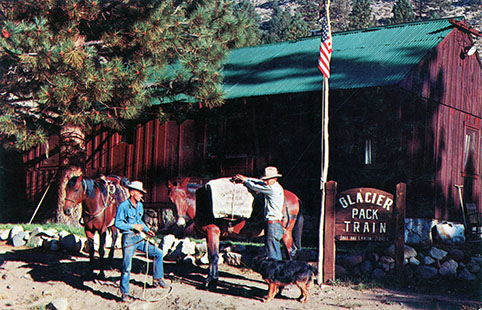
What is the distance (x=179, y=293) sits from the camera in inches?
425

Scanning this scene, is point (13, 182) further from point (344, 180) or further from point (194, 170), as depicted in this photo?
point (344, 180)

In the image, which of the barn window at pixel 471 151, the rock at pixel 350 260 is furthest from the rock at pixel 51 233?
the barn window at pixel 471 151

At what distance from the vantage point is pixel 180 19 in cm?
1633

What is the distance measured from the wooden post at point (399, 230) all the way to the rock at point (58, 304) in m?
6.65

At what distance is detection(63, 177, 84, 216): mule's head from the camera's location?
1195cm

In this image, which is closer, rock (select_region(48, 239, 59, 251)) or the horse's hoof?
the horse's hoof

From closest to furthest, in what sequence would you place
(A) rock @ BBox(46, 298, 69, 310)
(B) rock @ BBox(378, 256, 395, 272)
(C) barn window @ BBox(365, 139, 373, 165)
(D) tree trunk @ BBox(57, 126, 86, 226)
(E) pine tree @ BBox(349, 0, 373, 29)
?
(A) rock @ BBox(46, 298, 69, 310) < (B) rock @ BBox(378, 256, 395, 272) < (C) barn window @ BBox(365, 139, 373, 165) < (D) tree trunk @ BBox(57, 126, 86, 226) < (E) pine tree @ BBox(349, 0, 373, 29)

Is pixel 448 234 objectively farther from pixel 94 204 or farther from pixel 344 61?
pixel 94 204

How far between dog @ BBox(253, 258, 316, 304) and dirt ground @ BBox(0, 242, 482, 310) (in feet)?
1.14

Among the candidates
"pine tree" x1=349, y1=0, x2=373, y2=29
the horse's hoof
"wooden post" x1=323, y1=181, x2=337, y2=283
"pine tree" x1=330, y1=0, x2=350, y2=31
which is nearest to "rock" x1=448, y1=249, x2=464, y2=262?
"wooden post" x1=323, y1=181, x2=337, y2=283

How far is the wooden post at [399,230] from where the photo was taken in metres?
11.9

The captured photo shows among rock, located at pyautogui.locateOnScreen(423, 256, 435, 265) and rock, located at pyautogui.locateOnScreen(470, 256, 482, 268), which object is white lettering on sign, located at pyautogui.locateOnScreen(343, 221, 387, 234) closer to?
rock, located at pyautogui.locateOnScreen(423, 256, 435, 265)

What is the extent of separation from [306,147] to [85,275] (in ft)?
28.1

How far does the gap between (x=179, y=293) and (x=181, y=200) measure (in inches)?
69.5
